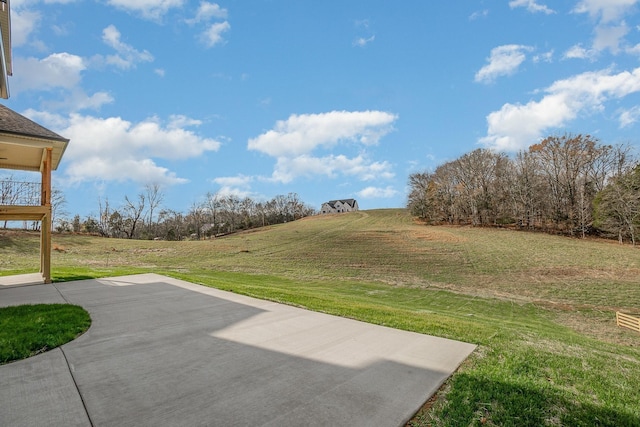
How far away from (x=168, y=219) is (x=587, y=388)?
60607mm

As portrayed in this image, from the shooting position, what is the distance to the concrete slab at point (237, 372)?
2.58 metres

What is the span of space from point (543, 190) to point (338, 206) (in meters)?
60.4

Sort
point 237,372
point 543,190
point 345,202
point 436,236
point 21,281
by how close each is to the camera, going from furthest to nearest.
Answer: point 345,202
point 543,190
point 436,236
point 21,281
point 237,372

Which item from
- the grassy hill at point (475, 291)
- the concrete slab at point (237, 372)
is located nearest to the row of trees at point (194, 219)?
the grassy hill at point (475, 291)

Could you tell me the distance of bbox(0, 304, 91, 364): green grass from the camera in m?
3.88

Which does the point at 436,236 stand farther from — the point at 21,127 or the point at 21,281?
the point at 21,127

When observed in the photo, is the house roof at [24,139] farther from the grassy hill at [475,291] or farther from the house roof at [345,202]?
the house roof at [345,202]

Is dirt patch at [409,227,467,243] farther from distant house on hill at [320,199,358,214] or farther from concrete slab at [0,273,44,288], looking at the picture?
distant house on hill at [320,199,358,214]

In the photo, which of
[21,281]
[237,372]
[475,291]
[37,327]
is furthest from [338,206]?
[237,372]

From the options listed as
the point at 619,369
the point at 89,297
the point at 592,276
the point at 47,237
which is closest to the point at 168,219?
the point at 47,237

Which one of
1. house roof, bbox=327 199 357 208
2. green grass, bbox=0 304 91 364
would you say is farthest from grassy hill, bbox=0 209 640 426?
house roof, bbox=327 199 357 208

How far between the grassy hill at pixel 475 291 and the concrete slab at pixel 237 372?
45 centimetres

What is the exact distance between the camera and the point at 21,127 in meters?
9.03

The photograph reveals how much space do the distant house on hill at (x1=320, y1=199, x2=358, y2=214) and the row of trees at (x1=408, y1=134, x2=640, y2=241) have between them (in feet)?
152
